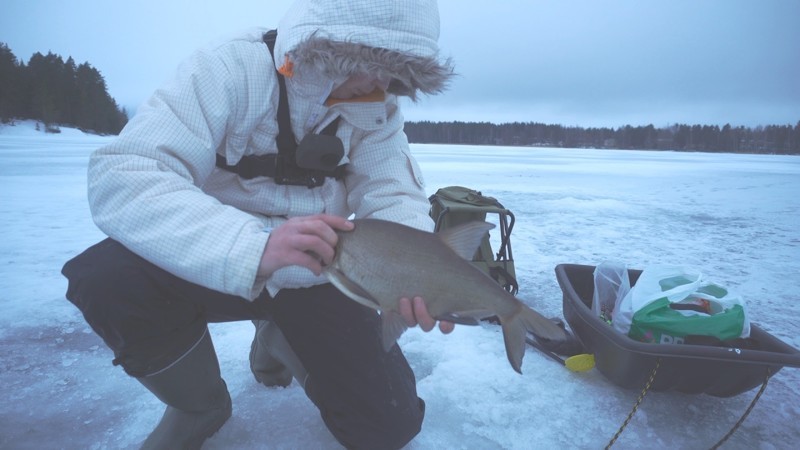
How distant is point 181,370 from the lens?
1.70 metres

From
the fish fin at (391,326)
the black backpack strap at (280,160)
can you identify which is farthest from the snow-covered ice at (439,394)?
the black backpack strap at (280,160)

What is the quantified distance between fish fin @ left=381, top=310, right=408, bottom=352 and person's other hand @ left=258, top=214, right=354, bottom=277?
287mm

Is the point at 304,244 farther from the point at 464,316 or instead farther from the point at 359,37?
the point at 359,37

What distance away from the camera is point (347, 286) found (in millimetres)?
1361

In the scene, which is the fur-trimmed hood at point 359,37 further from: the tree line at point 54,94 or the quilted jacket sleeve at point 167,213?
the tree line at point 54,94

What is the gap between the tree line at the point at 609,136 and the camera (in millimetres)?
60281

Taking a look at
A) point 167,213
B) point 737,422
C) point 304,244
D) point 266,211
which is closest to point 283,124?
point 266,211

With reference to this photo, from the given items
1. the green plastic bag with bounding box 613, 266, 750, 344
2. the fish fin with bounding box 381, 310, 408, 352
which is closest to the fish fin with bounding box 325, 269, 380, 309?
the fish fin with bounding box 381, 310, 408, 352

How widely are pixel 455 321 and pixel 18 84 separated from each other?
60670mm

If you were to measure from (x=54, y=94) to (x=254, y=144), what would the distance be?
198 ft

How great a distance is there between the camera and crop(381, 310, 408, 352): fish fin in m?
1.47

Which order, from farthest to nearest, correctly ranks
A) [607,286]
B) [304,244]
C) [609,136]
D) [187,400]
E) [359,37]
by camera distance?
[609,136] < [607,286] < [187,400] < [359,37] < [304,244]

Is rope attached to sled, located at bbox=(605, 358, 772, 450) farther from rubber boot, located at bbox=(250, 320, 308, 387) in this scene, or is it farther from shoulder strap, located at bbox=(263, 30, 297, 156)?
shoulder strap, located at bbox=(263, 30, 297, 156)

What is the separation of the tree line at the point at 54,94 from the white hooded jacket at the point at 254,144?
190 feet
